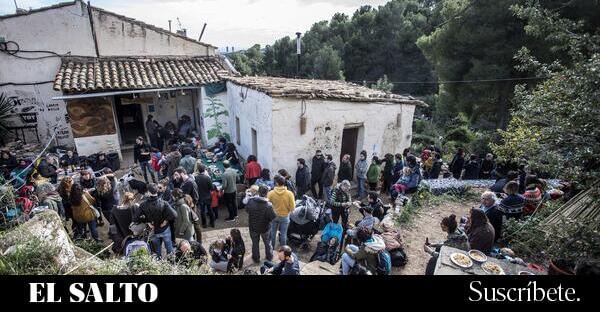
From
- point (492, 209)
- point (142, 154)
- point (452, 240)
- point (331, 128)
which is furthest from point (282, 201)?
point (142, 154)

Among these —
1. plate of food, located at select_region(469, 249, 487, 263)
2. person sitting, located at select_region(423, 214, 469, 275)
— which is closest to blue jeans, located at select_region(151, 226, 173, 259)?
person sitting, located at select_region(423, 214, 469, 275)

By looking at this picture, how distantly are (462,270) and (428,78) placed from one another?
107 ft

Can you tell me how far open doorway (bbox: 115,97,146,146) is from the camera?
13953mm

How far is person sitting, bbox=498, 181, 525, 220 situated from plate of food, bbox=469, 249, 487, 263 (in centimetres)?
200

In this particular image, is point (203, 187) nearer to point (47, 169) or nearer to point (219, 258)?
point (219, 258)

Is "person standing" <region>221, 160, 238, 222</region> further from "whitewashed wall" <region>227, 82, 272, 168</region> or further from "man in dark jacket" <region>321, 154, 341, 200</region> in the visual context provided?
"man in dark jacket" <region>321, 154, 341, 200</region>

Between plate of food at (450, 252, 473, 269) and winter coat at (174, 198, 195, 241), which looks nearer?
plate of food at (450, 252, 473, 269)

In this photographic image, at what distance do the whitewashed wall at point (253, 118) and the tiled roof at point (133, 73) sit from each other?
5.08 ft

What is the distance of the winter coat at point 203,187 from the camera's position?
7543 mm

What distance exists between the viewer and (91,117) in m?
11.3

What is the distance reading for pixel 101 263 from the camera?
3545mm

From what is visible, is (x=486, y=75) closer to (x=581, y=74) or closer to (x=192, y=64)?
(x=581, y=74)

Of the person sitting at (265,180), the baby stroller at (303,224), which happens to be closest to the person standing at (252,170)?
the person sitting at (265,180)

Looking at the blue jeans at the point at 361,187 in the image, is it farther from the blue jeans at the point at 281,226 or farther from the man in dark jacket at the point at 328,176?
the blue jeans at the point at 281,226
